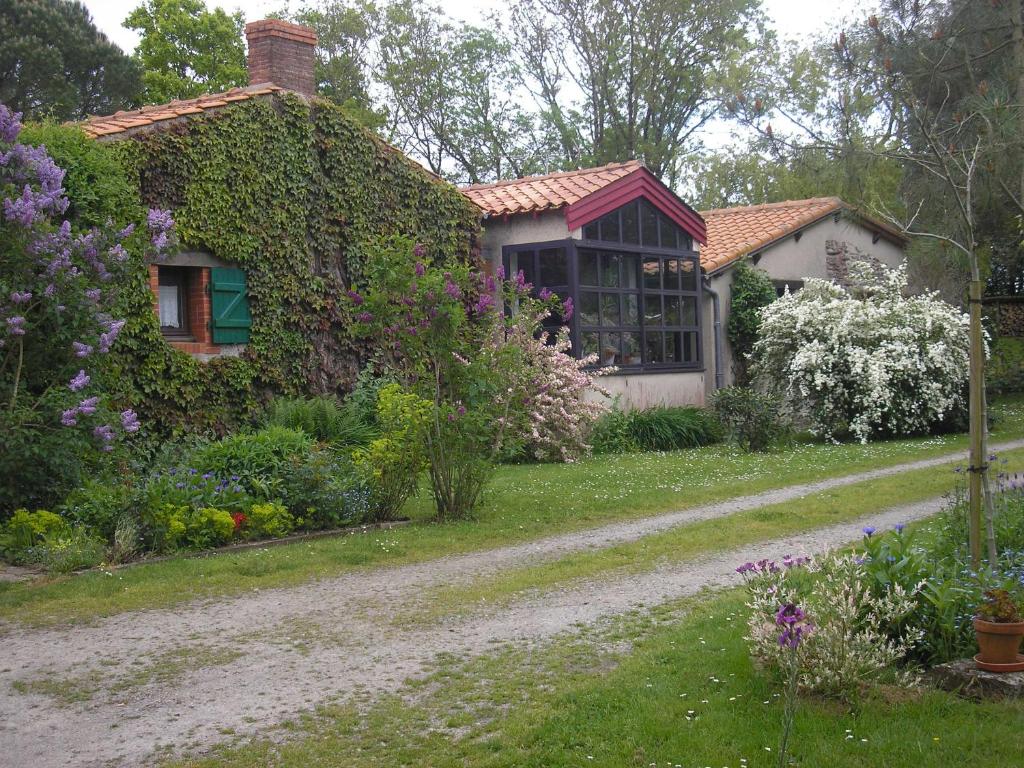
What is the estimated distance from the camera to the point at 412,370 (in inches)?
413

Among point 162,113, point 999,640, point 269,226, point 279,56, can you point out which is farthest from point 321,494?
point 279,56

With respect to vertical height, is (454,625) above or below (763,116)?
below

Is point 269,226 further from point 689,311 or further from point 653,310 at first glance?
point 689,311

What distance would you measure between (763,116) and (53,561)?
6809 millimetres

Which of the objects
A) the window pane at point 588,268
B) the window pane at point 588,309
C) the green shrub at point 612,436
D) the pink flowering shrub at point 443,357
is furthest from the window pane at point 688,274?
the pink flowering shrub at point 443,357

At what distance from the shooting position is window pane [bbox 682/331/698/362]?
2002 centimetres

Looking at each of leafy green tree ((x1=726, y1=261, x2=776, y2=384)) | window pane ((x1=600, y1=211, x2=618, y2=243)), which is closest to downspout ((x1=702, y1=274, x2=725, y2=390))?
leafy green tree ((x1=726, y1=261, x2=776, y2=384))

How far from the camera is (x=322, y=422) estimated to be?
13.6m

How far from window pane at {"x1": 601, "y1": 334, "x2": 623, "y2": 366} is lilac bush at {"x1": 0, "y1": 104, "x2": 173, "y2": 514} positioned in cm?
992

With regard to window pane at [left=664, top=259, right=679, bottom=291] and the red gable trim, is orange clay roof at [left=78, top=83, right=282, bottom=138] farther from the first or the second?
window pane at [left=664, top=259, right=679, bottom=291]

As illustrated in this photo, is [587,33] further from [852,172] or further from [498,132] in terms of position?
[852,172]

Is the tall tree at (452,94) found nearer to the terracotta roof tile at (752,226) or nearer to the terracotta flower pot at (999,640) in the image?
the terracotta roof tile at (752,226)

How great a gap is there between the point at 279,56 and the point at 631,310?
24.7ft

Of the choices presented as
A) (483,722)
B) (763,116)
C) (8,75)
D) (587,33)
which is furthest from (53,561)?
(587,33)
